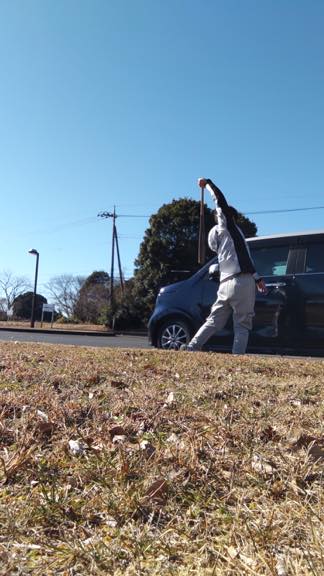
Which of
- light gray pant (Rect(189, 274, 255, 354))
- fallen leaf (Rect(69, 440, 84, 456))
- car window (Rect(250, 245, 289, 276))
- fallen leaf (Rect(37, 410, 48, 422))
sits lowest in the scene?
fallen leaf (Rect(69, 440, 84, 456))

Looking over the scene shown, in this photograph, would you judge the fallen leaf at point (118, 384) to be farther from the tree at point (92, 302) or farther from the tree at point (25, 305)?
the tree at point (25, 305)

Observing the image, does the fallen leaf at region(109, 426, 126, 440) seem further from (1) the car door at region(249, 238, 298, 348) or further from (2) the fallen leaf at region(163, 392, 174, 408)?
(1) the car door at region(249, 238, 298, 348)

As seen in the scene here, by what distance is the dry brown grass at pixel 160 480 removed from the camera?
4.06ft

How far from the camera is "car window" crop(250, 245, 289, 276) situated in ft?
21.3

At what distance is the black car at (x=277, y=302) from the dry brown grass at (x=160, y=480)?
129 inches

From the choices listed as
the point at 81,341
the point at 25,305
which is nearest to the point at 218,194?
the point at 81,341

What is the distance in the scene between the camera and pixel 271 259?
662cm

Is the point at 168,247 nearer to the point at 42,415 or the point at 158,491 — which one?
the point at 42,415

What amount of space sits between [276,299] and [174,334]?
1516 millimetres

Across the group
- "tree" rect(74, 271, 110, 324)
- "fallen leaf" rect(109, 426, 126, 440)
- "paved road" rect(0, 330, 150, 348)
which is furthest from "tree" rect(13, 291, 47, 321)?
"fallen leaf" rect(109, 426, 126, 440)

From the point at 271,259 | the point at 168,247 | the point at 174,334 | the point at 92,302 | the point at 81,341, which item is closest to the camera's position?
the point at 271,259

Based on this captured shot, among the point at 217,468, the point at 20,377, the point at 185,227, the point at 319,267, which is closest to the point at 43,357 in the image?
the point at 20,377

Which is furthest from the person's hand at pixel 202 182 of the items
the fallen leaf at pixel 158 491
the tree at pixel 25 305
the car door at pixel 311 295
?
the tree at pixel 25 305

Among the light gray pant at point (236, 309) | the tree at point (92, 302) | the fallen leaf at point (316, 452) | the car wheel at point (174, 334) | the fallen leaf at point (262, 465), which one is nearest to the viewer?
the fallen leaf at point (262, 465)
